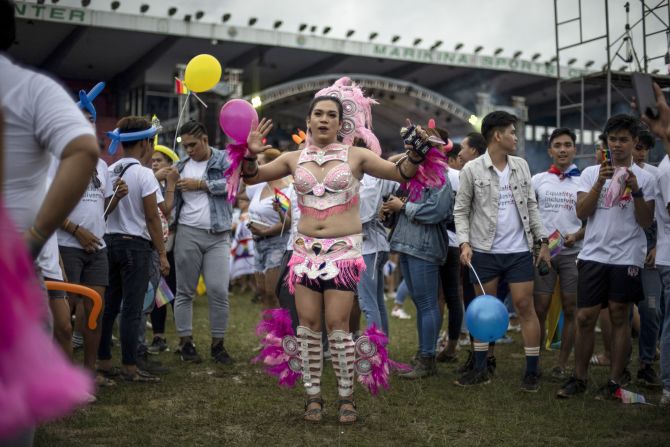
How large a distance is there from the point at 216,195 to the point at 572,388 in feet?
11.6

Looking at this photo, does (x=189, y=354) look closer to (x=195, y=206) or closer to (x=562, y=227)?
(x=195, y=206)

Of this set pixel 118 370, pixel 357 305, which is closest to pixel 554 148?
pixel 357 305

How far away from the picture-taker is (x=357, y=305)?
6328 mm

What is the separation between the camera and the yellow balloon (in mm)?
6125

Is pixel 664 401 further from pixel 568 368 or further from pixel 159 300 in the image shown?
pixel 159 300

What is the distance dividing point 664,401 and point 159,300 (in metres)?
4.40

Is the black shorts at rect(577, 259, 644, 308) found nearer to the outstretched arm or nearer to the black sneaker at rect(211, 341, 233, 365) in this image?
the outstretched arm

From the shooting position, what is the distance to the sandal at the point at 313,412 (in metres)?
4.52

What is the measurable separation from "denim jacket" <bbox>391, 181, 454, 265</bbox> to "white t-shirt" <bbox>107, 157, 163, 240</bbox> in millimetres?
2169

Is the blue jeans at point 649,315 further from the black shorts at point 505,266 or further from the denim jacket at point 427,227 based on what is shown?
the denim jacket at point 427,227

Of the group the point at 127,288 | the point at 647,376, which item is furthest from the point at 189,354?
the point at 647,376

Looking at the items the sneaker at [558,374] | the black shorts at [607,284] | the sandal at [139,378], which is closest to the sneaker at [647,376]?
the sneaker at [558,374]

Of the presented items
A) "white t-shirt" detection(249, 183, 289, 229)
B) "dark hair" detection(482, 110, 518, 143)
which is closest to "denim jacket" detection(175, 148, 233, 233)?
"white t-shirt" detection(249, 183, 289, 229)

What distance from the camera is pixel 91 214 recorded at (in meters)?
5.14
